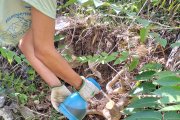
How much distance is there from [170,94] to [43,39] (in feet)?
2.34

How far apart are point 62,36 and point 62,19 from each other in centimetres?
23

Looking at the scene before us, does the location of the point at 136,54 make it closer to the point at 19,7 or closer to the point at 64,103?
the point at 64,103

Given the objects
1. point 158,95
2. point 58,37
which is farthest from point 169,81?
point 58,37

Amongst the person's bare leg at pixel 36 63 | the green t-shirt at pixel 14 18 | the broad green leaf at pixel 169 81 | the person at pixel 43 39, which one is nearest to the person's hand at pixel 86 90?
the person at pixel 43 39

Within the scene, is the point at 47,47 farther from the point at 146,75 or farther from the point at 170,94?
the point at 170,94

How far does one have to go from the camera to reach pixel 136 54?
7.14ft

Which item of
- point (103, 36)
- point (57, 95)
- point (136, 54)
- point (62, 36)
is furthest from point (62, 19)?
point (57, 95)

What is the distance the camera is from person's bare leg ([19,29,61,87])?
1.94 m

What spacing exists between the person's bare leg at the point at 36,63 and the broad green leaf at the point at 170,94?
72cm

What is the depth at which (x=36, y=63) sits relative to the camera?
2.00m

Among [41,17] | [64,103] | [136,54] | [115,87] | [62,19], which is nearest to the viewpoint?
[41,17]

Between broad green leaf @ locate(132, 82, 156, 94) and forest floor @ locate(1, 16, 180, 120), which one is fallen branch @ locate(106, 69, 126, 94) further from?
broad green leaf @ locate(132, 82, 156, 94)

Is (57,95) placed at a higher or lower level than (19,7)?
lower

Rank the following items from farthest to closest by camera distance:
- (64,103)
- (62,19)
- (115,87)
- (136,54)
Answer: (62,19) → (115,87) → (136,54) → (64,103)
